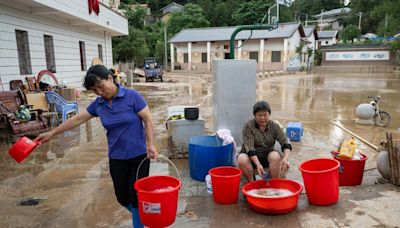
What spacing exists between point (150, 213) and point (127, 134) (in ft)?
2.25

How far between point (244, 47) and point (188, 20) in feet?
48.4

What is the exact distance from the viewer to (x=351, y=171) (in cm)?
416

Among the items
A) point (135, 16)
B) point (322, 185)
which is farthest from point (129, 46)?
point (322, 185)

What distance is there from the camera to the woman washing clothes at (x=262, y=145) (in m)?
3.83

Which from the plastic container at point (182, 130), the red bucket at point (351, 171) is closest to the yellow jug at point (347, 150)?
the red bucket at point (351, 171)

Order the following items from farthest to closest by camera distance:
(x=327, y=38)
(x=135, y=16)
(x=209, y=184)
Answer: (x=327, y=38), (x=135, y=16), (x=209, y=184)

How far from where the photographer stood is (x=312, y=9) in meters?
75.1

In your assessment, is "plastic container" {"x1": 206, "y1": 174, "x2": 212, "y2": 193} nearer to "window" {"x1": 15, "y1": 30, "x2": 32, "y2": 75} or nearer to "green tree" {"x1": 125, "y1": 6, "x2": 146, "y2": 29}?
"window" {"x1": 15, "y1": 30, "x2": 32, "y2": 75}

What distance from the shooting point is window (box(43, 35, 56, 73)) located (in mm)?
12734

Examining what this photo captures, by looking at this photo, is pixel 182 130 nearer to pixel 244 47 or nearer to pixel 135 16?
pixel 244 47

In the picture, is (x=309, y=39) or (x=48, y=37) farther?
(x=309, y=39)

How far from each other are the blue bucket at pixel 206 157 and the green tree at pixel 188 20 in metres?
47.3

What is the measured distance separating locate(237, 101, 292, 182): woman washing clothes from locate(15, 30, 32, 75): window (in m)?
9.35

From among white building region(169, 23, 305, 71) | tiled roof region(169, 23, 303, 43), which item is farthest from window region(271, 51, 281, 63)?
tiled roof region(169, 23, 303, 43)
